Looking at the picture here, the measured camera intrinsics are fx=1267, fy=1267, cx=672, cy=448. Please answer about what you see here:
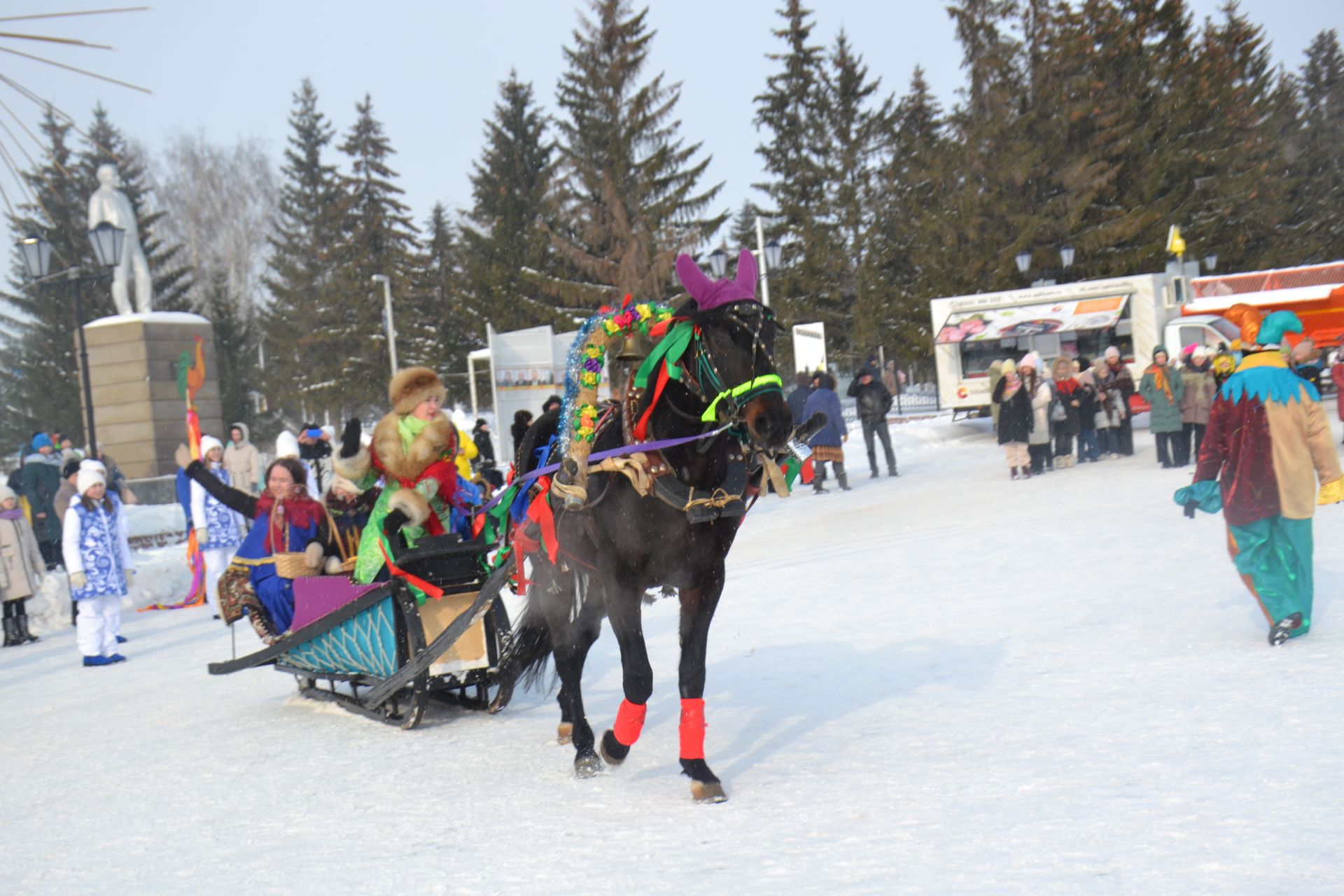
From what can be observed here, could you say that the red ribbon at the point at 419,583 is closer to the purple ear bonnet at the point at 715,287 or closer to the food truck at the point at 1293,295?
the purple ear bonnet at the point at 715,287

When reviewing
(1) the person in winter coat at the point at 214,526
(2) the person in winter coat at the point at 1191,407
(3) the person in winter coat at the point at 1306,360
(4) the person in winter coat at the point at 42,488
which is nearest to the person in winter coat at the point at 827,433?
(2) the person in winter coat at the point at 1191,407

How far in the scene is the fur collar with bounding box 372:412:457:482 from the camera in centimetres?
700

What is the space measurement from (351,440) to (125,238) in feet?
51.8

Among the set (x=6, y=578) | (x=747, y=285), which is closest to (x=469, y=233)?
(x=6, y=578)

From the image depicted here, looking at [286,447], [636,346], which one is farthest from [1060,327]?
[636,346]

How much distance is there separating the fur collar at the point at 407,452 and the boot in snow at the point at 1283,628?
4640 mm

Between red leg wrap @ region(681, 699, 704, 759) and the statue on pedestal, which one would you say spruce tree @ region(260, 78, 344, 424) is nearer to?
the statue on pedestal

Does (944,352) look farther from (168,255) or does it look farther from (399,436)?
(168,255)

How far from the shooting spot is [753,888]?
3.88 metres

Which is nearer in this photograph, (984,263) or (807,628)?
(807,628)

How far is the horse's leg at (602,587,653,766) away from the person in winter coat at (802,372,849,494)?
13.1 meters

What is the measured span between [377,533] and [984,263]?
36.2 metres

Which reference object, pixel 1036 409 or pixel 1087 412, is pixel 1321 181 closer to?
pixel 1087 412

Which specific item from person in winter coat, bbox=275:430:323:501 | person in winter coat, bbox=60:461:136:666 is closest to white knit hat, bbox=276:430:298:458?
person in winter coat, bbox=275:430:323:501
